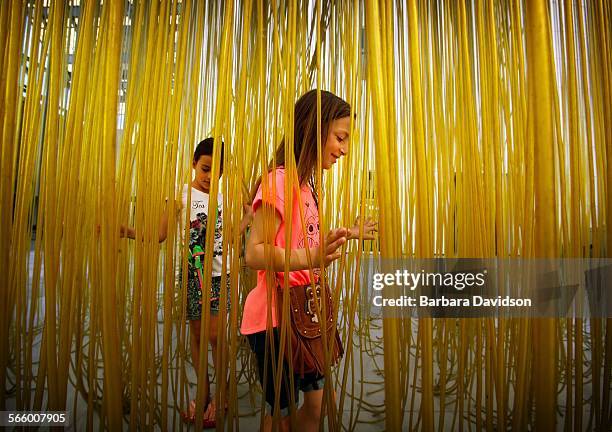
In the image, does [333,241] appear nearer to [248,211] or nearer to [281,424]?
[248,211]

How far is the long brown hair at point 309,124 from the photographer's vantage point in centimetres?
69

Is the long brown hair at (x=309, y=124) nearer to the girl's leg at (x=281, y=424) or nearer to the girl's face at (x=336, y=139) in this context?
the girl's face at (x=336, y=139)

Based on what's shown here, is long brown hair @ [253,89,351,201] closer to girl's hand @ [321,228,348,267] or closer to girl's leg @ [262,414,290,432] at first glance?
girl's hand @ [321,228,348,267]

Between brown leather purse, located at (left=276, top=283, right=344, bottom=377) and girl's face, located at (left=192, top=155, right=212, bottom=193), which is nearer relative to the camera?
brown leather purse, located at (left=276, top=283, right=344, bottom=377)

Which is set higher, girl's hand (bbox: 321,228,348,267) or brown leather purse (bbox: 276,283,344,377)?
girl's hand (bbox: 321,228,348,267)

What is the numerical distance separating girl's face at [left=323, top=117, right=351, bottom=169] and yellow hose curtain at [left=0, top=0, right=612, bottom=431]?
4 centimetres

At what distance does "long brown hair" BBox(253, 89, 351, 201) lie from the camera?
69 cm

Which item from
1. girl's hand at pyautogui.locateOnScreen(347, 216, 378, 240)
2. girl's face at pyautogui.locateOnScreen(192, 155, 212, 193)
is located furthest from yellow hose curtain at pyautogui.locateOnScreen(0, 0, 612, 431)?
girl's face at pyautogui.locateOnScreen(192, 155, 212, 193)

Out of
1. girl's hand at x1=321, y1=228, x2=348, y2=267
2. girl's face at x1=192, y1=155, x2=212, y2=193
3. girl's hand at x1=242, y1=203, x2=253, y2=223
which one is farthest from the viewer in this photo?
girl's face at x1=192, y1=155, x2=212, y2=193

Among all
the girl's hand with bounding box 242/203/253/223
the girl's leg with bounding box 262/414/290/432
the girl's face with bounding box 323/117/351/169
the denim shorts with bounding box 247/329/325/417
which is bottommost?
the girl's leg with bounding box 262/414/290/432

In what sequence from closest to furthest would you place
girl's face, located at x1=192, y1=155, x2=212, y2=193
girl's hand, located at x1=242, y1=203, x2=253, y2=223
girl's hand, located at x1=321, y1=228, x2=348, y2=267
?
girl's hand, located at x1=321, y1=228, x2=348, y2=267 → girl's hand, located at x1=242, y1=203, x2=253, y2=223 → girl's face, located at x1=192, y1=155, x2=212, y2=193

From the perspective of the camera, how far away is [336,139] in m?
0.69

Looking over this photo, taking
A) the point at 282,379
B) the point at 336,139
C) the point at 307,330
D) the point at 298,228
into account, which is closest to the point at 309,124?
the point at 336,139

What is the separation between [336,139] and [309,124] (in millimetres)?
59
